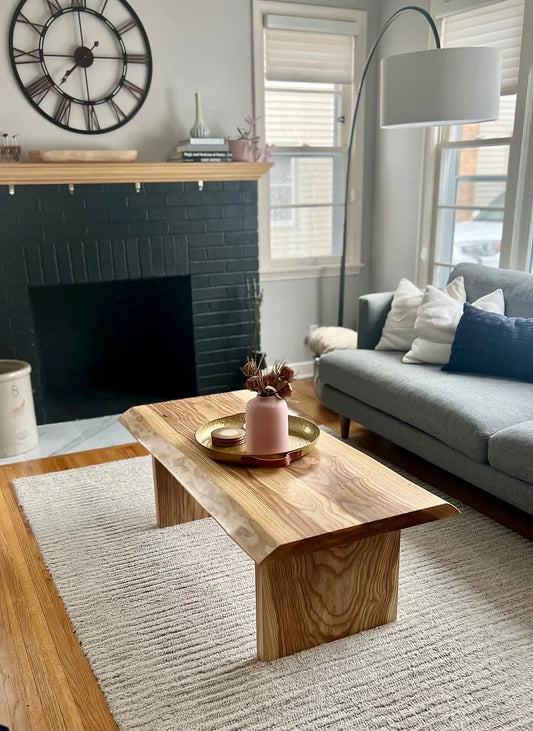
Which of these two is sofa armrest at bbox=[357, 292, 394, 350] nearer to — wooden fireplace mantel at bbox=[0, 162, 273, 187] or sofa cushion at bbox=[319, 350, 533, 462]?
sofa cushion at bbox=[319, 350, 533, 462]

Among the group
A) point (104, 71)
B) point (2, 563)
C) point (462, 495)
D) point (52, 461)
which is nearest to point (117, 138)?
point (104, 71)

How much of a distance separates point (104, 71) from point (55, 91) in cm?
29

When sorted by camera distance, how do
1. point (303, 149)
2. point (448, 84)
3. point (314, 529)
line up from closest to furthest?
point (314, 529), point (448, 84), point (303, 149)

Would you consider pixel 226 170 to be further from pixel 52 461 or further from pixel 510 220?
pixel 52 461

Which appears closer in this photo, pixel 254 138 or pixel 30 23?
pixel 30 23

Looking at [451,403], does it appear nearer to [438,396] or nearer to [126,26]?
[438,396]

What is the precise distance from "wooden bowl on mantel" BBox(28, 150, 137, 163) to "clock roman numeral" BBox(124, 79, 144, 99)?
1.22ft

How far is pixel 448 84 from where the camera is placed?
100 inches

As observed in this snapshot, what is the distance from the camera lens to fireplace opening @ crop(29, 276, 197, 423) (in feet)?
12.8

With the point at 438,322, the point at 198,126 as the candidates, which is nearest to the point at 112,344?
the point at 198,126

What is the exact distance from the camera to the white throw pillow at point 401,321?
3.43m

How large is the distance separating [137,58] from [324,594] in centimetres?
307

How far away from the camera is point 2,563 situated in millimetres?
Result: 2400

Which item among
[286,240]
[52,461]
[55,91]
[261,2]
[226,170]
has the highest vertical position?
[261,2]
